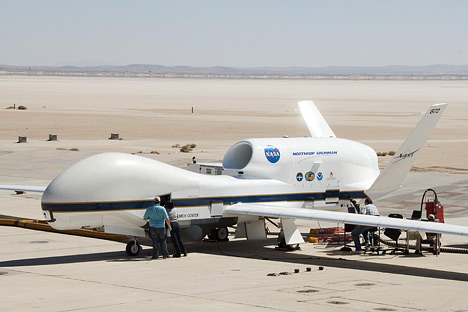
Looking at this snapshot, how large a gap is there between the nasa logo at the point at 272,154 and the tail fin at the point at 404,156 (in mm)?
3297

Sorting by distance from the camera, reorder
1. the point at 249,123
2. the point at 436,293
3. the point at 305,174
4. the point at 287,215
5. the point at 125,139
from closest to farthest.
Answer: the point at 436,293 → the point at 287,215 → the point at 305,174 → the point at 125,139 → the point at 249,123

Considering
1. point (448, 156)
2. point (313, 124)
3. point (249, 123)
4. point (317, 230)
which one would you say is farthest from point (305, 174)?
point (249, 123)

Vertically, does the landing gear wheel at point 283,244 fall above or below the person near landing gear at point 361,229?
below

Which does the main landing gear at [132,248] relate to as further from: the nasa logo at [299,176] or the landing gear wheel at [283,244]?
the nasa logo at [299,176]

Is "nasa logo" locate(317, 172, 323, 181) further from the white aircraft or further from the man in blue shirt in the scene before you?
the man in blue shirt

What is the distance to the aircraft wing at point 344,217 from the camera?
1988 centimetres

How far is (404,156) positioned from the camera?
25672mm

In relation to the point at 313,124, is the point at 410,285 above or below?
below

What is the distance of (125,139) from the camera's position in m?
63.8

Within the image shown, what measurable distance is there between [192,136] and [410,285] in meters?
50.3

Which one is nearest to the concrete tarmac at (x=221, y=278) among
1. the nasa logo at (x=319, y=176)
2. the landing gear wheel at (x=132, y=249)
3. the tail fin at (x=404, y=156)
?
the landing gear wheel at (x=132, y=249)

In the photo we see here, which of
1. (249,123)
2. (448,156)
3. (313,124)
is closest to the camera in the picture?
(313,124)

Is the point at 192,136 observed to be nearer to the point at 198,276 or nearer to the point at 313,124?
the point at 313,124

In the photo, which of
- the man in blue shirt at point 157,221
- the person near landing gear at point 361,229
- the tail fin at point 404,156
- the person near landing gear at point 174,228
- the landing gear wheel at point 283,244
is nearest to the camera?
the man in blue shirt at point 157,221
